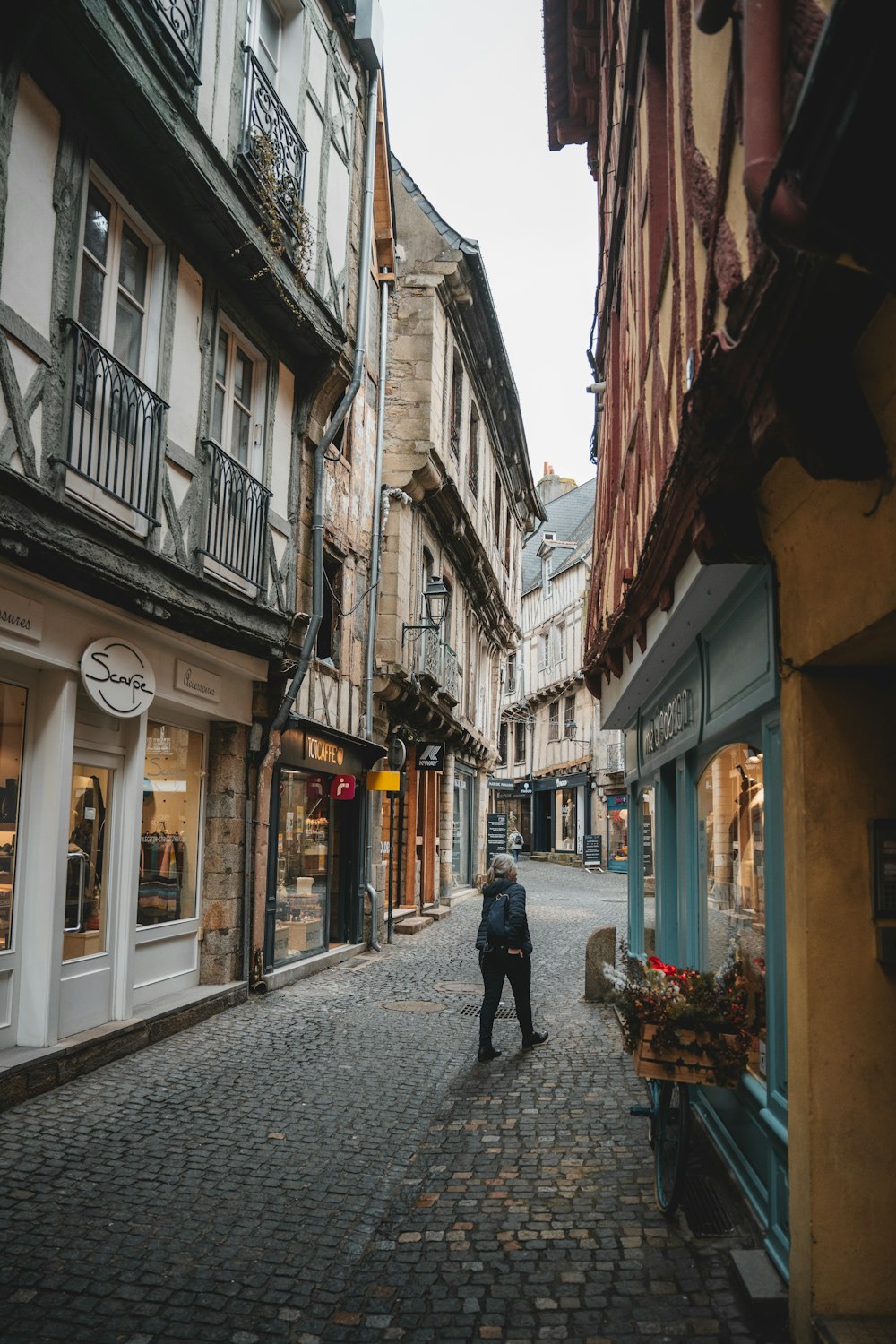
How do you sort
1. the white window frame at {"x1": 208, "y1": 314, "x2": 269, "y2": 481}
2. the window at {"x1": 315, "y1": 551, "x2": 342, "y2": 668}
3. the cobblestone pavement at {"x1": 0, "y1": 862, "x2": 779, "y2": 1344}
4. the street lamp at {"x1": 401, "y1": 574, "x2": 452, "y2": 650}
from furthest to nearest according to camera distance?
1. the street lamp at {"x1": 401, "y1": 574, "x2": 452, "y2": 650}
2. the window at {"x1": 315, "y1": 551, "x2": 342, "y2": 668}
3. the white window frame at {"x1": 208, "y1": 314, "x2": 269, "y2": 481}
4. the cobblestone pavement at {"x1": 0, "y1": 862, "x2": 779, "y2": 1344}

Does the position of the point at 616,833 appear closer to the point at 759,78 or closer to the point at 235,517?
the point at 235,517

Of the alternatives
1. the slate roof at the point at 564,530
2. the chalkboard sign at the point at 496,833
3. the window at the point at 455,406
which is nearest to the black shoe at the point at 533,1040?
the window at the point at 455,406

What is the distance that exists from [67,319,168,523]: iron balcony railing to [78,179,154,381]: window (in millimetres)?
273

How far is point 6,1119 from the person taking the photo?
5824 mm

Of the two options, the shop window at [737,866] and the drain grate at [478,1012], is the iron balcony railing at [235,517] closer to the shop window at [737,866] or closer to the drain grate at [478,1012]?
the drain grate at [478,1012]

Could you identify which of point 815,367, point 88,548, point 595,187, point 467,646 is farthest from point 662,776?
point 467,646

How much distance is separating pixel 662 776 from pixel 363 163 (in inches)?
339

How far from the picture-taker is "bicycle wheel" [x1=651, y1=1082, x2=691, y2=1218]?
14.3ft

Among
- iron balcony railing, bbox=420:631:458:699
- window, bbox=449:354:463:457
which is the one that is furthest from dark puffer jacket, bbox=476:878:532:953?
window, bbox=449:354:463:457

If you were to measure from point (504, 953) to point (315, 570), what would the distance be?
4695 mm

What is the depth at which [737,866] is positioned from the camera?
17.4 feet

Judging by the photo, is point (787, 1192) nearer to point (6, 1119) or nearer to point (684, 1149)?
point (684, 1149)

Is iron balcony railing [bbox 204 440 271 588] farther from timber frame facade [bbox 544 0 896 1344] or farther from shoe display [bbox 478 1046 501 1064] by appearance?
shoe display [bbox 478 1046 501 1064]

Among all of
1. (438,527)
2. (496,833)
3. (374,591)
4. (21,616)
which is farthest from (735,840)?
(496,833)
